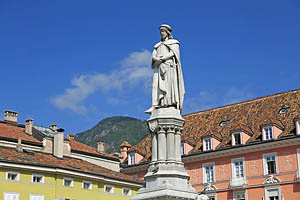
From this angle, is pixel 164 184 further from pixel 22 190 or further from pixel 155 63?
pixel 22 190

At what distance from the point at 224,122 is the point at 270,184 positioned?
10.8 m

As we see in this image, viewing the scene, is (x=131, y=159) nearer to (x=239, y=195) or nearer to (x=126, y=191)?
(x=126, y=191)

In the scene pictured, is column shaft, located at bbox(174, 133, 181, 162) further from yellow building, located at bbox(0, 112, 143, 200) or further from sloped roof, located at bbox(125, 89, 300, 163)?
sloped roof, located at bbox(125, 89, 300, 163)

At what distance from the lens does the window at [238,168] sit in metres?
51.0

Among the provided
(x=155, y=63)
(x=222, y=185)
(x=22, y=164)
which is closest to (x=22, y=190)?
(x=22, y=164)

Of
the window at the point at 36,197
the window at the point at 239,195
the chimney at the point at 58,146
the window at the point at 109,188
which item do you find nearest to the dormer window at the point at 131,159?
the window at the point at 109,188

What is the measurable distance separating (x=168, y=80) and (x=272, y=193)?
37742 mm

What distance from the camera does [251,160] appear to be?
1981 inches

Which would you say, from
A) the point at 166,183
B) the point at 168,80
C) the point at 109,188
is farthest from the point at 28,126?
the point at 166,183

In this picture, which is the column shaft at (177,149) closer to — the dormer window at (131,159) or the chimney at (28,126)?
the chimney at (28,126)

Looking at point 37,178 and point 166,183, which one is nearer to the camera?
point 166,183

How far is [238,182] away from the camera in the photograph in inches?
1992

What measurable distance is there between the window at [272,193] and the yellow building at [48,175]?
12869 millimetres

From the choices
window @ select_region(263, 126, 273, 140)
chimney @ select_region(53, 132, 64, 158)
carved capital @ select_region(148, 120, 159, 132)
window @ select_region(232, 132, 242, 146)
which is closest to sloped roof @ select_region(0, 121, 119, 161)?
chimney @ select_region(53, 132, 64, 158)
